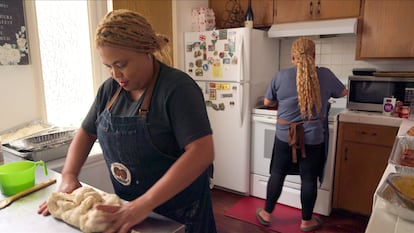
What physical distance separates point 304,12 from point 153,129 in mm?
2365

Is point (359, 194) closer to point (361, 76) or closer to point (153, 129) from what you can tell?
point (361, 76)

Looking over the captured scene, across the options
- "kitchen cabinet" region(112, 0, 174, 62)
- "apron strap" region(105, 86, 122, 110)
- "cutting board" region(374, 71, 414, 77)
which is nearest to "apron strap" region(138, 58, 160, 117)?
"apron strap" region(105, 86, 122, 110)

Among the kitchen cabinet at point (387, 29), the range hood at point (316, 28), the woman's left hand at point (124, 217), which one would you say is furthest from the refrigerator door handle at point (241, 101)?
the woman's left hand at point (124, 217)

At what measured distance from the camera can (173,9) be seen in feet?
9.98

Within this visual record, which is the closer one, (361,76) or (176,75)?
(176,75)

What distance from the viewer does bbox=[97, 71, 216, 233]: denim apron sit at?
1008 millimetres

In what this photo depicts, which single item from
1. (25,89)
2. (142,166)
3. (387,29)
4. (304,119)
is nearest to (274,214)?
(304,119)

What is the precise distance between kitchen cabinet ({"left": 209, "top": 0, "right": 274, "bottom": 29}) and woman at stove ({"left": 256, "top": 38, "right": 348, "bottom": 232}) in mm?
880

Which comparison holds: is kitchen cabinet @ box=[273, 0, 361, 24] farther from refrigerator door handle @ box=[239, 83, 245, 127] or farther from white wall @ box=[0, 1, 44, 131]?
white wall @ box=[0, 1, 44, 131]

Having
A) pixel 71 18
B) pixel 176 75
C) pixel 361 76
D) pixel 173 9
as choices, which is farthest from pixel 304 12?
pixel 176 75

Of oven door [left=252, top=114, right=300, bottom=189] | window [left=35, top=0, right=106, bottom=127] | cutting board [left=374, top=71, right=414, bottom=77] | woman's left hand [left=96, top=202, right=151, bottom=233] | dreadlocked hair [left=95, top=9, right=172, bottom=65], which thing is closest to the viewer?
woman's left hand [left=96, top=202, right=151, bottom=233]

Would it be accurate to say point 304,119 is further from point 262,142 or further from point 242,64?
point 242,64

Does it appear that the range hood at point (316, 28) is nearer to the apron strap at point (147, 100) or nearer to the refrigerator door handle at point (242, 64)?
the refrigerator door handle at point (242, 64)

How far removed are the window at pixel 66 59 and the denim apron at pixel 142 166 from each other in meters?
1.48
